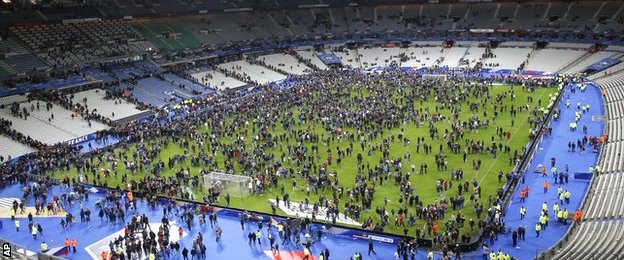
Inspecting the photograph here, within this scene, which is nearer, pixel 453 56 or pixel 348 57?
pixel 453 56

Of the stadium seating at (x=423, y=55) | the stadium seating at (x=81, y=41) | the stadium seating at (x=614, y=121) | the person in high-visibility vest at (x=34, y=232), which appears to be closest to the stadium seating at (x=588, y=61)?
the stadium seating at (x=614, y=121)

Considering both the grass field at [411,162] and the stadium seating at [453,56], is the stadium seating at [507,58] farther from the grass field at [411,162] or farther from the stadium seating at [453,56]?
the grass field at [411,162]

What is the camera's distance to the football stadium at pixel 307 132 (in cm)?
2597

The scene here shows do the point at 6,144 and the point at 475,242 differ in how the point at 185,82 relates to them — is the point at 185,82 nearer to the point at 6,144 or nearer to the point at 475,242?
the point at 6,144

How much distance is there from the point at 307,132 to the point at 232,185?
41.4 feet

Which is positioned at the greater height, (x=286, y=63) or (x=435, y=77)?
(x=435, y=77)

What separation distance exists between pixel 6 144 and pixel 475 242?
120 ft

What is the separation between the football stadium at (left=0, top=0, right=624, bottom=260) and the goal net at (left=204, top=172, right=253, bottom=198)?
0.49 ft

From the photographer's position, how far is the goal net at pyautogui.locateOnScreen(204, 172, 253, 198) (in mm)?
31922

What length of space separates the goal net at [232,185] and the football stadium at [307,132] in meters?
0.15

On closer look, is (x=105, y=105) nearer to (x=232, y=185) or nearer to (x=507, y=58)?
(x=232, y=185)

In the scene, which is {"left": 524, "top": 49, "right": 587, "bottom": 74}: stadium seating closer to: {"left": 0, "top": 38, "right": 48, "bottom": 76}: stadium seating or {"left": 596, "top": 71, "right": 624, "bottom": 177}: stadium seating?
{"left": 596, "top": 71, "right": 624, "bottom": 177}: stadium seating

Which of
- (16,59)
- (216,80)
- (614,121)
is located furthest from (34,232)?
(216,80)

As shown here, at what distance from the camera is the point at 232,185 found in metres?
32.1
